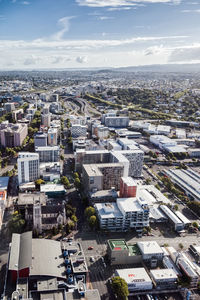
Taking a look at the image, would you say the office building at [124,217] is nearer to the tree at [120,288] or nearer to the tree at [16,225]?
the tree at [120,288]

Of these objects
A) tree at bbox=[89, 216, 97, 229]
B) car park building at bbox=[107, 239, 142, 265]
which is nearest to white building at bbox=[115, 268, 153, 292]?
car park building at bbox=[107, 239, 142, 265]

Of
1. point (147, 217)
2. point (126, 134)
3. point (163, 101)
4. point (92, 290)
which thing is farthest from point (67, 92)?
point (92, 290)

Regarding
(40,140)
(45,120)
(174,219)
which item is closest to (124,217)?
(174,219)

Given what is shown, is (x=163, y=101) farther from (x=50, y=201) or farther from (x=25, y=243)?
(x=25, y=243)

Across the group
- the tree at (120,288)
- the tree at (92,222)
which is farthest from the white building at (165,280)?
the tree at (92,222)

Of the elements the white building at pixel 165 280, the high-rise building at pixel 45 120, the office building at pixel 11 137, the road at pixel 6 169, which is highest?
the high-rise building at pixel 45 120

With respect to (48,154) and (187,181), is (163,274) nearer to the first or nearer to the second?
(187,181)
